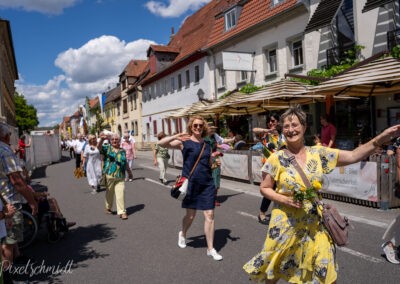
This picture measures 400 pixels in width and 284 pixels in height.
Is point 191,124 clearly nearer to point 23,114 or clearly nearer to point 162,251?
point 162,251

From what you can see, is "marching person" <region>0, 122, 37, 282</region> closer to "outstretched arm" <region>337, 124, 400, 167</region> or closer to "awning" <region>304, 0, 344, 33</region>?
"outstretched arm" <region>337, 124, 400, 167</region>

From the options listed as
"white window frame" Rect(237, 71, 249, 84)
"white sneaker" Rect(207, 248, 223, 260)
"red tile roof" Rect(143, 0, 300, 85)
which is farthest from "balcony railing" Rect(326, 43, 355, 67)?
"white sneaker" Rect(207, 248, 223, 260)

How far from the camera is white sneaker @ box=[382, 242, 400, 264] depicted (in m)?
4.53

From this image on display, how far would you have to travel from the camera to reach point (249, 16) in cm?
2152

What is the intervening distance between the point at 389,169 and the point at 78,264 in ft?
18.9

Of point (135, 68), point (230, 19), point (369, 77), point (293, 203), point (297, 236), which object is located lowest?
point (297, 236)

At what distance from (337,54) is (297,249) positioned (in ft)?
45.5

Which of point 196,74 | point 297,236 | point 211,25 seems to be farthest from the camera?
point 196,74

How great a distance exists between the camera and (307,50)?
1689 centimetres

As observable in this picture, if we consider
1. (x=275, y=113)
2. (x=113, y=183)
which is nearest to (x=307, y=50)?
(x=275, y=113)

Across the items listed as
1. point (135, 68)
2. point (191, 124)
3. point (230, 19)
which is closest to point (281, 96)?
point (191, 124)

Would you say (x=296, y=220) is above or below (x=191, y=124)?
below

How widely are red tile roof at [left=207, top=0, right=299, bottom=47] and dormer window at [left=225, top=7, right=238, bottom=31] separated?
0.38 m

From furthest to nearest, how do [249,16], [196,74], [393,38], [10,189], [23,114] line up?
1. [23,114]
2. [196,74]
3. [249,16]
4. [393,38]
5. [10,189]
